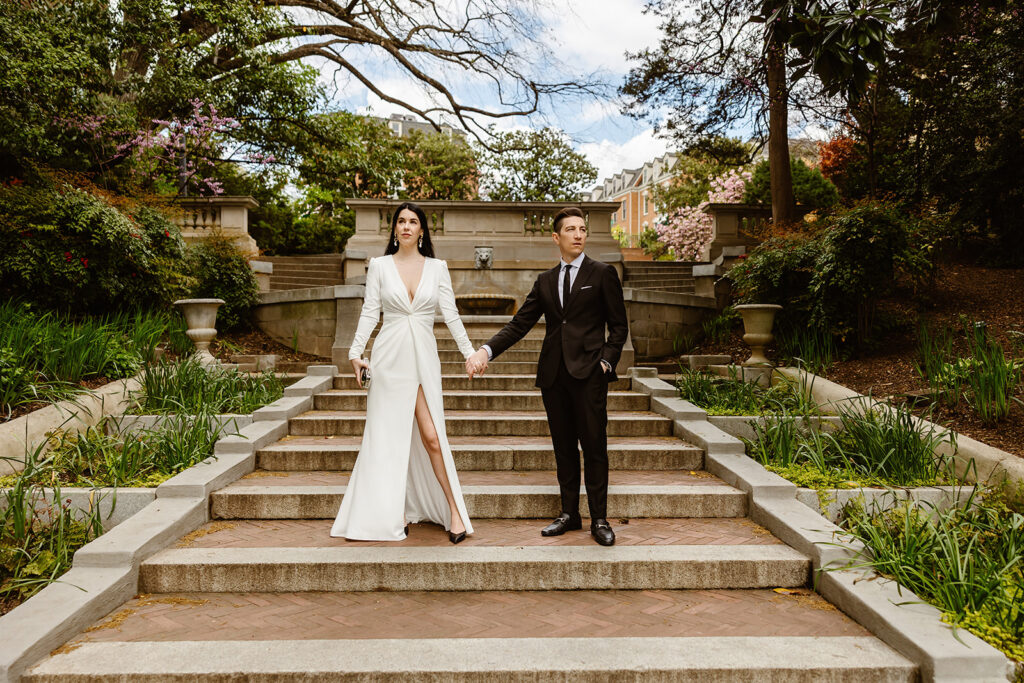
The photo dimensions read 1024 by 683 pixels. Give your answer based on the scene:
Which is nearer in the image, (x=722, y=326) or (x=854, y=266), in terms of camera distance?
(x=854, y=266)

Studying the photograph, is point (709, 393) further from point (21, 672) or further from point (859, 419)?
point (21, 672)

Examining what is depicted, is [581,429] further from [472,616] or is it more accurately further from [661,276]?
[661,276]

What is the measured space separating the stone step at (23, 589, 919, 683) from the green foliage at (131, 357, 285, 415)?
10.1 ft

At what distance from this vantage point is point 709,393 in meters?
6.86

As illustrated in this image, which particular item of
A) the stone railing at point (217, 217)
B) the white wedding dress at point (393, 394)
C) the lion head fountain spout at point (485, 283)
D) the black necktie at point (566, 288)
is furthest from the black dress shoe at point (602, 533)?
the stone railing at point (217, 217)

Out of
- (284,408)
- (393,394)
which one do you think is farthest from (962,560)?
(284,408)

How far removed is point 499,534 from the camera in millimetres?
4113

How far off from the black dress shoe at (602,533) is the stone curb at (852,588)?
1191mm

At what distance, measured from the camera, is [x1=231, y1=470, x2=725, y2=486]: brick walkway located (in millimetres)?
4828

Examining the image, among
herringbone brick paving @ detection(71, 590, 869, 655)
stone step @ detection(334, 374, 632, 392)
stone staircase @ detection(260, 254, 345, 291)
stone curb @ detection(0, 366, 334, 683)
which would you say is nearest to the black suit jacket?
herringbone brick paving @ detection(71, 590, 869, 655)

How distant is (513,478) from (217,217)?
435 inches

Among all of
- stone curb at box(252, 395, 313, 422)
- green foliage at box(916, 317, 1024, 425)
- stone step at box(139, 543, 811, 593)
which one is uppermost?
green foliage at box(916, 317, 1024, 425)

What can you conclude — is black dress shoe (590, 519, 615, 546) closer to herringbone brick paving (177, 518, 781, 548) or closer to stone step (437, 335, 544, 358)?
herringbone brick paving (177, 518, 781, 548)

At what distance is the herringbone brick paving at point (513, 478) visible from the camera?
4.82 meters
